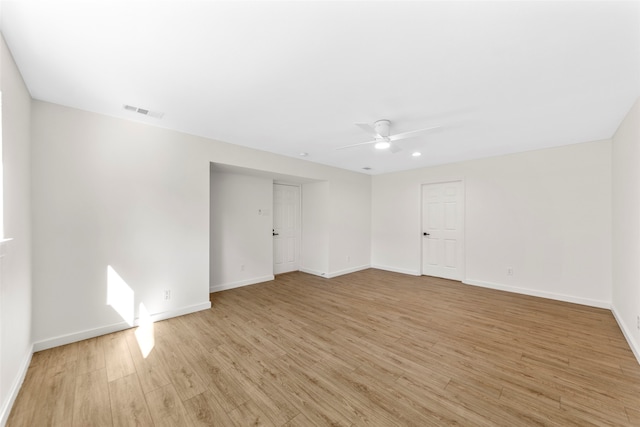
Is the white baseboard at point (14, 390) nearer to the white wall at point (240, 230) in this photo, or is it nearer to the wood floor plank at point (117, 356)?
the wood floor plank at point (117, 356)

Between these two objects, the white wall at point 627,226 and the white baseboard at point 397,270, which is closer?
the white wall at point 627,226

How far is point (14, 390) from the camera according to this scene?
1807 mm

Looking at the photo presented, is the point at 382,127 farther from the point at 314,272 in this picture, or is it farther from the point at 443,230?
the point at 314,272

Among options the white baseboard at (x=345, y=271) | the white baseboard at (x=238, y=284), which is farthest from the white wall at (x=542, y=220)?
the white baseboard at (x=238, y=284)

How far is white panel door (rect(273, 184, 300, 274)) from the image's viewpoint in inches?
221

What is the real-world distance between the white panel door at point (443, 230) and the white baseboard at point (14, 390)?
5.99m

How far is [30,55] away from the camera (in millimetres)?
1783

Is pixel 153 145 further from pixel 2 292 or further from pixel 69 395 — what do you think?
pixel 69 395

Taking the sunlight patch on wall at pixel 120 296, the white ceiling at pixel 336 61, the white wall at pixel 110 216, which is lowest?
the sunlight patch on wall at pixel 120 296

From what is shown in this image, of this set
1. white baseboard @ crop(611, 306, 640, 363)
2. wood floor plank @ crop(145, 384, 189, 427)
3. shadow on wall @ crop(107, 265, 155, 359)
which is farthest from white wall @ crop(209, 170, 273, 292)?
white baseboard @ crop(611, 306, 640, 363)

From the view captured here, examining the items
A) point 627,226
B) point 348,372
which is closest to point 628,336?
point 627,226

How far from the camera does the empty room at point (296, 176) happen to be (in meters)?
1.58

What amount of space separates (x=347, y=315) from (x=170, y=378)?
82.5 inches

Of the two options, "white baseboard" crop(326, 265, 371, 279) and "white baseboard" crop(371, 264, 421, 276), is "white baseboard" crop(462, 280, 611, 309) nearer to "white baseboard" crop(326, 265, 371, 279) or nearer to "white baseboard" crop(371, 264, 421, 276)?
"white baseboard" crop(371, 264, 421, 276)
